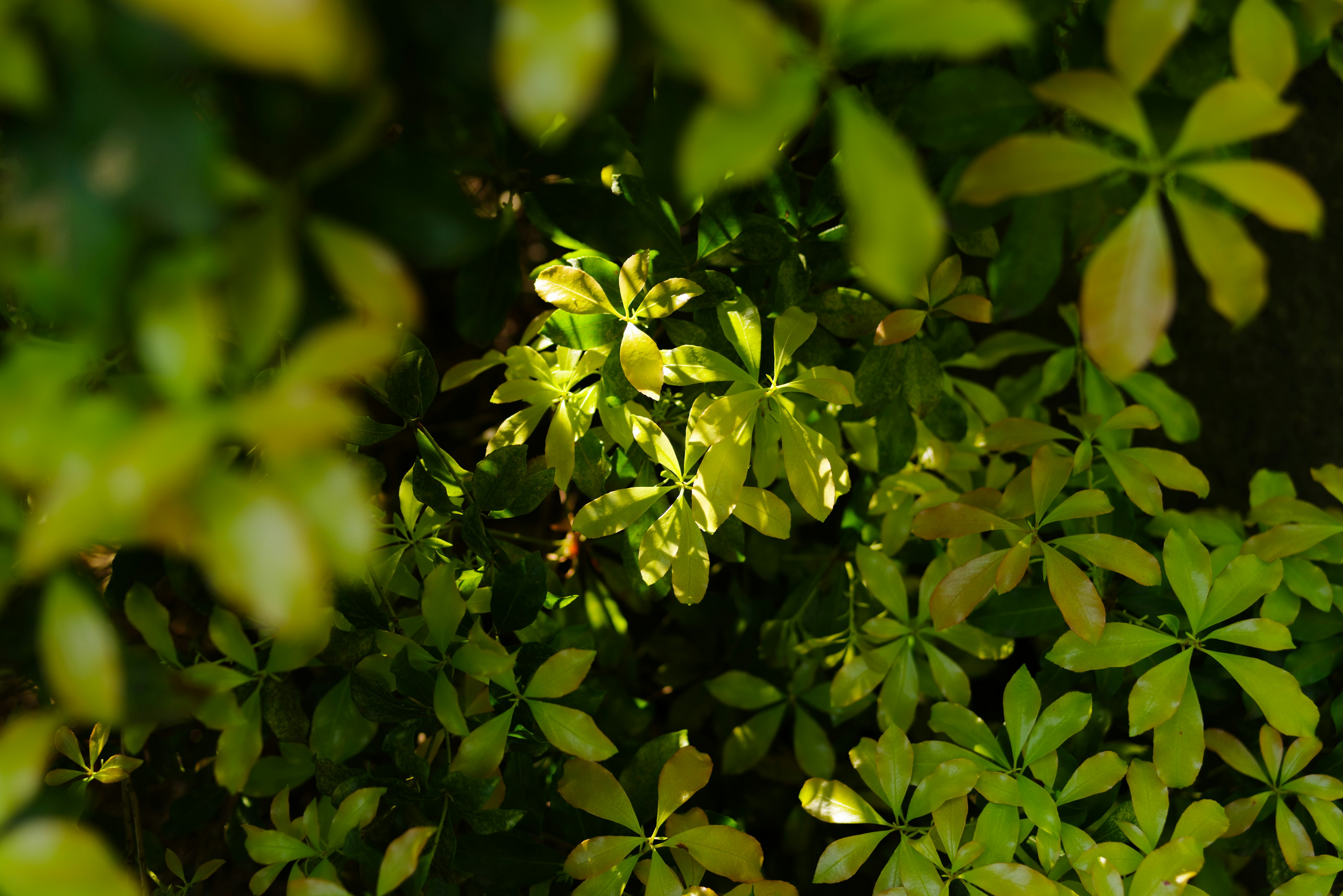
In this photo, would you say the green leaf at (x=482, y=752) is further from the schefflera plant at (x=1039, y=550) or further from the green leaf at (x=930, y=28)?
the green leaf at (x=930, y=28)

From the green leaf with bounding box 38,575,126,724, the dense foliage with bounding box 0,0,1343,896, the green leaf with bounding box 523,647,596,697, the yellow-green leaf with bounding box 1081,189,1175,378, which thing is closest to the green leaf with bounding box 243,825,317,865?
the dense foliage with bounding box 0,0,1343,896

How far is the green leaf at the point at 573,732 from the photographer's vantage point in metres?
0.83

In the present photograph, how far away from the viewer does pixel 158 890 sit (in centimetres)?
99

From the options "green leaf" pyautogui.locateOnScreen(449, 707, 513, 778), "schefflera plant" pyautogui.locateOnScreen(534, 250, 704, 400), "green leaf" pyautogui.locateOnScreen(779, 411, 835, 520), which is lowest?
"green leaf" pyautogui.locateOnScreen(449, 707, 513, 778)

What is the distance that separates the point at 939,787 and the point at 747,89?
2.60 feet

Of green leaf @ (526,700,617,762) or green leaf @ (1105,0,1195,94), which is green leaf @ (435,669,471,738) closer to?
green leaf @ (526,700,617,762)

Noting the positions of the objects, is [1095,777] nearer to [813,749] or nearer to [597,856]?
[813,749]

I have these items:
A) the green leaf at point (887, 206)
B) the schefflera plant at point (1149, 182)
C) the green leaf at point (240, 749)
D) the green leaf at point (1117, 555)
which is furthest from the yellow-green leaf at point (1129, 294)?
the green leaf at point (240, 749)

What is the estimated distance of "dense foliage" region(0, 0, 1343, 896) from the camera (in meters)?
0.39

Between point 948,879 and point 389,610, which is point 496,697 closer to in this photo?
point 389,610

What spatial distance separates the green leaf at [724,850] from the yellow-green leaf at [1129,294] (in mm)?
633

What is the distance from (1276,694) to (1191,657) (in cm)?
8

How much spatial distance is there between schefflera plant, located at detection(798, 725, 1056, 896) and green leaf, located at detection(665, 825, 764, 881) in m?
0.07

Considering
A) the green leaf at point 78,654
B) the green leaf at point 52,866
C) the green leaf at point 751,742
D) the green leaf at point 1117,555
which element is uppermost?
the green leaf at point 78,654
